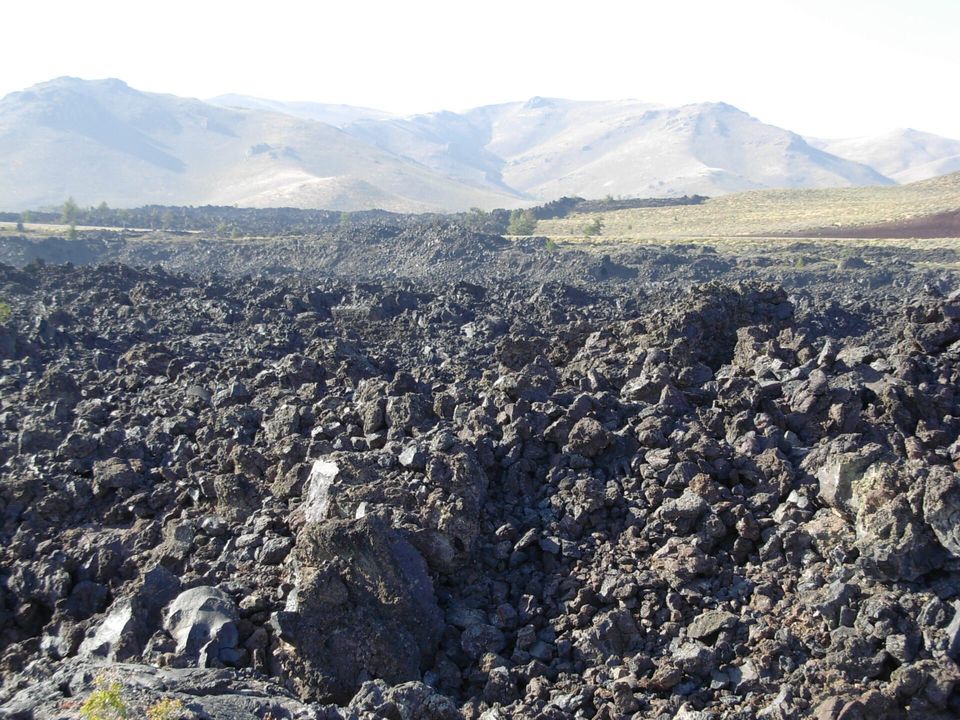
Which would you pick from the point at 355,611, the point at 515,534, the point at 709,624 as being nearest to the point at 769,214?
the point at 515,534

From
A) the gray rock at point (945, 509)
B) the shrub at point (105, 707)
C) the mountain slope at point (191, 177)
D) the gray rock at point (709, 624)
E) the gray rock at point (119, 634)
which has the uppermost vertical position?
the mountain slope at point (191, 177)

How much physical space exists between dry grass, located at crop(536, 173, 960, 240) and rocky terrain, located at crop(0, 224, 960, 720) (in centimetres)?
4997

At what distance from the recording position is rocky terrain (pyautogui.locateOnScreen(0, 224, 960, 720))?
745 centimetres

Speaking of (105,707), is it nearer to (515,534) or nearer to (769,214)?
(515,534)

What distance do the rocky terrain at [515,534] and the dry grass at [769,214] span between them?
50.0 meters

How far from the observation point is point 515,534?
965 centimetres

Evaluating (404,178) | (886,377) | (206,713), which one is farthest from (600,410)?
(404,178)

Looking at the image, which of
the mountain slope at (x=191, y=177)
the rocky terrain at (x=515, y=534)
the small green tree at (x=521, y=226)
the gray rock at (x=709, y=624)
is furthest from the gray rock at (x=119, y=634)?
the mountain slope at (x=191, y=177)

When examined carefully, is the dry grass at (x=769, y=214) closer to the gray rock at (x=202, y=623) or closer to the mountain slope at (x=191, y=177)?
the gray rock at (x=202, y=623)

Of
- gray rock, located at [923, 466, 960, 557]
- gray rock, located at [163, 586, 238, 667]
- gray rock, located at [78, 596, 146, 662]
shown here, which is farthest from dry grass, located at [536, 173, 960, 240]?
gray rock, located at [78, 596, 146, 662]

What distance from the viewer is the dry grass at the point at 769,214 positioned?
6725 cm

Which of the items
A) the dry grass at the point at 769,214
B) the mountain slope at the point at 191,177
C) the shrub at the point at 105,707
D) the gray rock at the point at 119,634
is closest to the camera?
the shrub at the point at 105,707

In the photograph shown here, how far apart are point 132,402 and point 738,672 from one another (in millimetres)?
11127

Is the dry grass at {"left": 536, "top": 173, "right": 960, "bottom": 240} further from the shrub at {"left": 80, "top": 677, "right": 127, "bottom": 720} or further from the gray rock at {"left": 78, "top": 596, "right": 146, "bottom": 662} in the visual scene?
the shrub at {"left": 80, "top": 677, "right": 127, "bottom": 720}
